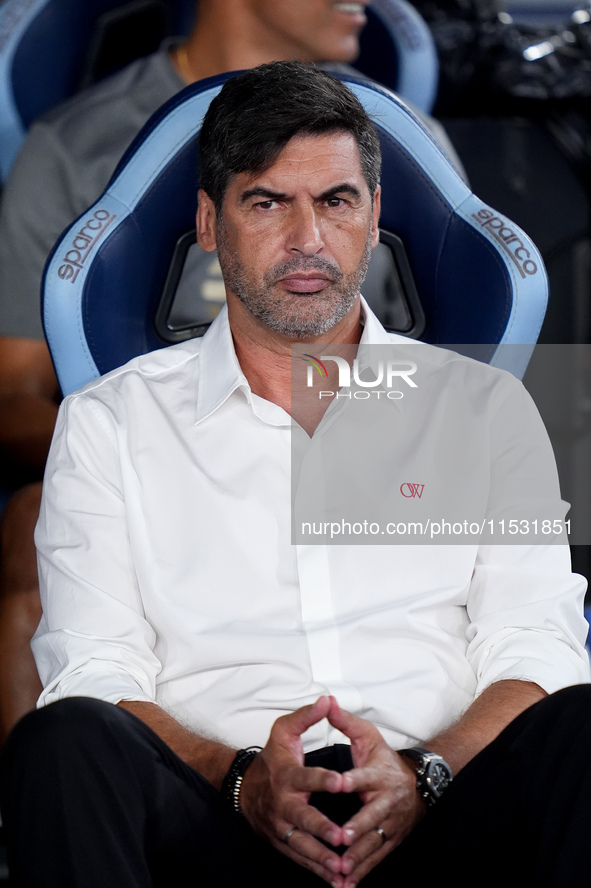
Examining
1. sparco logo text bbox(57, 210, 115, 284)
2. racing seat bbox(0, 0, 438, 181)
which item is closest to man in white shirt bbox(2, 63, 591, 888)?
sparco logo text bbox(57, 210, 115, 284)

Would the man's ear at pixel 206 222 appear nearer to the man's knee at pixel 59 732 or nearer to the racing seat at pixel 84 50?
the man's knee at pixel 59 732

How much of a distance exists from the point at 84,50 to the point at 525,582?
1.73 meters

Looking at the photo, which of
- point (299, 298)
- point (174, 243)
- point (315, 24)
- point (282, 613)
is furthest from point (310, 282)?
point (315, 24)

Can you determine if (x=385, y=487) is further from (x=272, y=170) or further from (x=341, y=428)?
(x=272, y=170)

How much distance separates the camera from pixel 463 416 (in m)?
1.35

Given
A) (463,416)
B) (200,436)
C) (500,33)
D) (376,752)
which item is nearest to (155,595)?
(200,436)

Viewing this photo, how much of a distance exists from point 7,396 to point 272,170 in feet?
2.45

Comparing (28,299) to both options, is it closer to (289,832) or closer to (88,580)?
(88,580)

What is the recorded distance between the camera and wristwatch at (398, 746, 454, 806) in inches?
42.5

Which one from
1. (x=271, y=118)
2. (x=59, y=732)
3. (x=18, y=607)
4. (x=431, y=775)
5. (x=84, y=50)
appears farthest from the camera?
(x=84, y=50)

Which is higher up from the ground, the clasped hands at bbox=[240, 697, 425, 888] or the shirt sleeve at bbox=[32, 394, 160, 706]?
the shirt sleeve at bbox=[32, 394, 160, 706]

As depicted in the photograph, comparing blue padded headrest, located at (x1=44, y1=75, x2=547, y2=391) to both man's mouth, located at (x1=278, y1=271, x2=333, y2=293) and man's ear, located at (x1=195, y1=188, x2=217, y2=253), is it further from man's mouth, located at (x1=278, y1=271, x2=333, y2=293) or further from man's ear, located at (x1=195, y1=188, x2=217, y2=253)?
man's mouth, located at (x1=278, y1=271, x2=333, y2=293)

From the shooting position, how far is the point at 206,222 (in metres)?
1.42

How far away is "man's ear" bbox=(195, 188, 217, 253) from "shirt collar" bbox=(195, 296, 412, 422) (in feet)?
0.28
